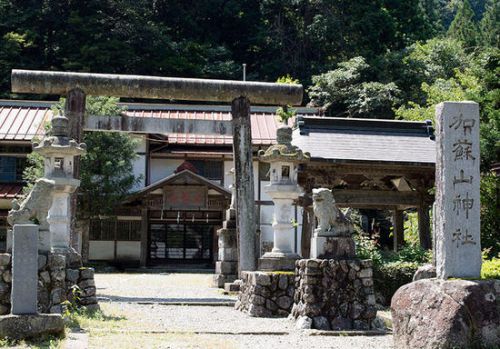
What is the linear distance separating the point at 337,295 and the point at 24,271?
4.86m

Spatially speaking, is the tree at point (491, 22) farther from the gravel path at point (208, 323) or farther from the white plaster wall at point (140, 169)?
the gravel path at point (208, 323)

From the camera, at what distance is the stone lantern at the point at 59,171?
43.0ft

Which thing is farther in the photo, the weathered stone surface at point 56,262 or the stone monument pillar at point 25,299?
the weathered stone surface at point 56,262

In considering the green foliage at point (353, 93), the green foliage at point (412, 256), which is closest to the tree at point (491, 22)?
the green foliage at point (353, 93)

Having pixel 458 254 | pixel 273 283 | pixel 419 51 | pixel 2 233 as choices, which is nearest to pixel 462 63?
pixel 419 51

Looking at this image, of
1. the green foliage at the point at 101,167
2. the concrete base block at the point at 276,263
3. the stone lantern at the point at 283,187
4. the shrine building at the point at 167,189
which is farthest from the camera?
the shrine building at the point at 167,189

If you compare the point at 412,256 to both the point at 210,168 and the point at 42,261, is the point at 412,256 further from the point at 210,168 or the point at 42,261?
the point at 210,168

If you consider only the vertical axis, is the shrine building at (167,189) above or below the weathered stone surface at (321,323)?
above

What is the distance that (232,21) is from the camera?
43.1 m

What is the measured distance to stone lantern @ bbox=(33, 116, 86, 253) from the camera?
13109 millimetres

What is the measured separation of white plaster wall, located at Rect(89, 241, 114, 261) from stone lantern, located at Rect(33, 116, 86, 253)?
692 inches

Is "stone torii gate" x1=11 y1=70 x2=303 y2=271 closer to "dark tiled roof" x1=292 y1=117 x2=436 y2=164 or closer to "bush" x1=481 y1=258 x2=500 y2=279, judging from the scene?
"dark tiled roof" x1=292 y1=117 x2=436 y2=164

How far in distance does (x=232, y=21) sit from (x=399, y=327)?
36.3 m

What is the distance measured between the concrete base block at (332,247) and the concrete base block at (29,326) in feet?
14.5
